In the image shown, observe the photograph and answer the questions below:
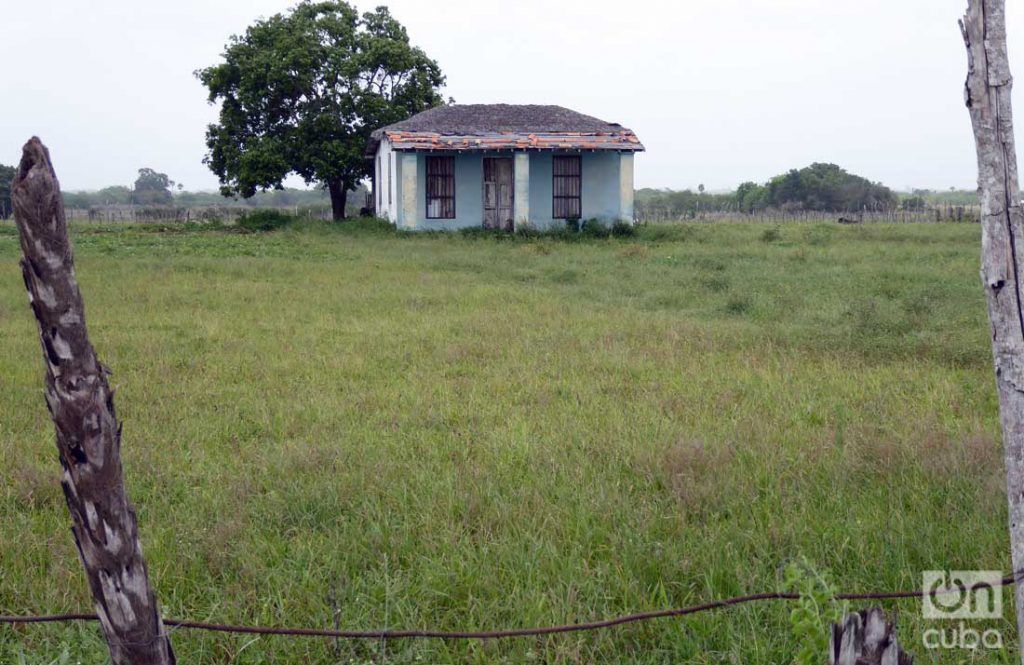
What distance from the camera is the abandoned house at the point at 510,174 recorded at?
24781 mm

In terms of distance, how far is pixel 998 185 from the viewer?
265 cm

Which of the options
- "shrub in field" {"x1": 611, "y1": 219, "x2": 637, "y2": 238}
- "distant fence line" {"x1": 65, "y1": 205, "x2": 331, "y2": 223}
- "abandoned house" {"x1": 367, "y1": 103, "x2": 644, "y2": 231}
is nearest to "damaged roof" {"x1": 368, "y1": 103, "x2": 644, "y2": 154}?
"abandoned house" {"x1": 367, "y1": 103, "x2": 644, "y2": 231}

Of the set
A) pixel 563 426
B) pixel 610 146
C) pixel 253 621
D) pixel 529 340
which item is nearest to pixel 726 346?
pixel 529 340

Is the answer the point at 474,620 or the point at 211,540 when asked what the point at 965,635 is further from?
the point at 211,540

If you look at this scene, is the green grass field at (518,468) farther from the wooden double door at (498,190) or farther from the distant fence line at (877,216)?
the distant fence line at (877,216)

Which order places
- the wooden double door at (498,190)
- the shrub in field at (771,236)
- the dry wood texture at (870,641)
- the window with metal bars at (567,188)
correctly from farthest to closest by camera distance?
1. the window with metal bars at (567,188)
2. the wooden double door at (498,190)
3. the shrub in field at (771,236)
4. the dry wood texture at (870,641)

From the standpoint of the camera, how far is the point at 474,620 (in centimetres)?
378

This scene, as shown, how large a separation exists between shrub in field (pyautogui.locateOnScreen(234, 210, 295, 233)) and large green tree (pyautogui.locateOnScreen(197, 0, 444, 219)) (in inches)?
47.7

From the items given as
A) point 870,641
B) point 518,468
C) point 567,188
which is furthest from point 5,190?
point 870,641

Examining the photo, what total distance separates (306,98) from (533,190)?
9.69 m

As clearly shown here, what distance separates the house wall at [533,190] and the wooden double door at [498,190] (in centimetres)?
19

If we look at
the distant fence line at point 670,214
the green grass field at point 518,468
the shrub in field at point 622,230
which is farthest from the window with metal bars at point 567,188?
the green grass field at point 518,468

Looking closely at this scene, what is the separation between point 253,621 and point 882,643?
100.0 inches

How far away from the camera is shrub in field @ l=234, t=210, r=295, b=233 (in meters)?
28.8
